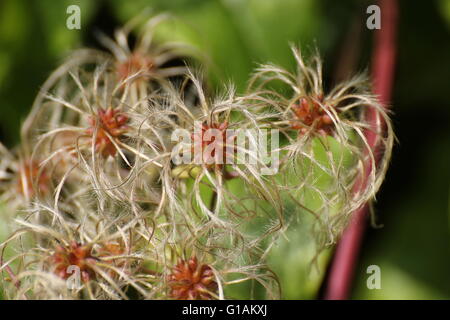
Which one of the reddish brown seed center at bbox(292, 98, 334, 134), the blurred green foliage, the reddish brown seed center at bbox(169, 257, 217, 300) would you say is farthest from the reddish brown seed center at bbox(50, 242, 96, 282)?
the blurred green foliage

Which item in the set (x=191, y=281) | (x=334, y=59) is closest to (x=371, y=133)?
(x=334, y=59)

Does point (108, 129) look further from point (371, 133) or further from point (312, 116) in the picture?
point (371, 133)

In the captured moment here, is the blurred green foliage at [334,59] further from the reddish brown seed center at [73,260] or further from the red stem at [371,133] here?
the reddish brown seed center at [73,260]

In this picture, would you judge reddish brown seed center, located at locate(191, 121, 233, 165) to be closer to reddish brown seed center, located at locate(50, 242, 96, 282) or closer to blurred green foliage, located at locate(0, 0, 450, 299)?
reddish brown seed center, located at locate(50, 242, 96, 282)

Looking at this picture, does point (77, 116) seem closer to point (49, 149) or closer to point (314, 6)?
point (49, 149)

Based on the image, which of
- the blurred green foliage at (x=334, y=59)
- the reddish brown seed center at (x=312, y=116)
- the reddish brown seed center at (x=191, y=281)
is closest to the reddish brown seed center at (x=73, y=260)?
the reddish brown seed center at (x=191, y=281)

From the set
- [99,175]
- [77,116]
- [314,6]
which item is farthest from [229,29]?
[99,175]
